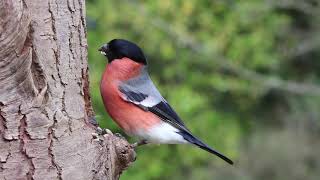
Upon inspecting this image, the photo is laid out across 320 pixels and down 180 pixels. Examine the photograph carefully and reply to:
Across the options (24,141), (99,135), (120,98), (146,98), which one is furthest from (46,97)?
(146,98)

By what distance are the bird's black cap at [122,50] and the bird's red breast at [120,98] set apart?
22mm

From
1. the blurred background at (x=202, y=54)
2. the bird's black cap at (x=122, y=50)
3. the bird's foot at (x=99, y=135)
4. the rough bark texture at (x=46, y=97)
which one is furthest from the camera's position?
the blurred background at (x=202, y=54)

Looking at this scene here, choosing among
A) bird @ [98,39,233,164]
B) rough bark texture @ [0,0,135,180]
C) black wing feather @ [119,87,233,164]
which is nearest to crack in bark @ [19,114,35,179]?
rough bark texture @ [0,0,135,180]

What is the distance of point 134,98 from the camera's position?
3889 mm

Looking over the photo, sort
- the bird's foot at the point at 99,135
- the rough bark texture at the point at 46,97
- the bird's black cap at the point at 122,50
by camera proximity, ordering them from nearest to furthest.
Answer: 1. the rough bark texture at the point at 46,97
2. the bird's foot at the point at 99,135
3. the bird's black cap at the point at 122,50

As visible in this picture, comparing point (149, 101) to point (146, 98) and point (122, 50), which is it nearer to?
point (146, 98)

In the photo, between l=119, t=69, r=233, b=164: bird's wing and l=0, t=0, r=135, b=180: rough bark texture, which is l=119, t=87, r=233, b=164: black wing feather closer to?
l=119, t=69, r=233, b=164: bird's wing

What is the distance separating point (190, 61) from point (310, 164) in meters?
3.68

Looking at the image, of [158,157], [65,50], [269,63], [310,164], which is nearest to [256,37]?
[269,63]

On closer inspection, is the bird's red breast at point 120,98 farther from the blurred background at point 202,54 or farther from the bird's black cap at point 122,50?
the blurred background at point 202,54

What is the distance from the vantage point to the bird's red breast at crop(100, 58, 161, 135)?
387 centimetres

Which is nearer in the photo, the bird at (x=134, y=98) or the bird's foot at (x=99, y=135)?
the bird's foot at (x=99, y=135)

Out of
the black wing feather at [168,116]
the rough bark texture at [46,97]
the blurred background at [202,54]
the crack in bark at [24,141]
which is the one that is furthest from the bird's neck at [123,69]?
the blurred background at [202,54]

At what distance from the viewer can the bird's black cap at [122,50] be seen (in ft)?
12.6
